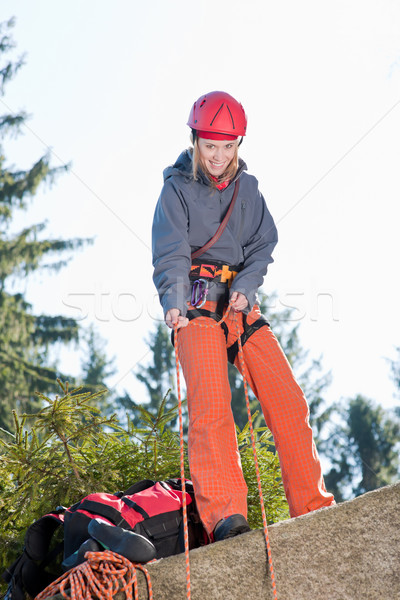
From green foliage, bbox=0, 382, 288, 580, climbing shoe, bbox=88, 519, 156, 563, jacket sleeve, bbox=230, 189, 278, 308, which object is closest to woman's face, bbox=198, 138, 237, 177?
jacket sleeve, bbox=230, 189, 278, 308

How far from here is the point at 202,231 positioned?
3428 millimetres

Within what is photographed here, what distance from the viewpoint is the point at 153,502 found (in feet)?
9.77

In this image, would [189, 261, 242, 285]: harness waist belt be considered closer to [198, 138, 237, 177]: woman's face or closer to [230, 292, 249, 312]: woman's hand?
[230, 292, 249, 312]: woman's hand

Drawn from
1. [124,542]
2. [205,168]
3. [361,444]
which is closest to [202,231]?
[205,168]

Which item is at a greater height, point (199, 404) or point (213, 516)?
point (199, 404)

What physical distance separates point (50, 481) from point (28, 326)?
15.2 metres

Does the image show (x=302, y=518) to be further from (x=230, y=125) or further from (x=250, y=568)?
(x=230, y=125)

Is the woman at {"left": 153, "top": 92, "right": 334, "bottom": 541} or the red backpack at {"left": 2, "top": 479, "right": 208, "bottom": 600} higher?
the woman at {"left": 153, "top": 92, "right": 334, "bottom": 541}

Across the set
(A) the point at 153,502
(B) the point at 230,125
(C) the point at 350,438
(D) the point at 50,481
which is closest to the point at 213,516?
(A) the point at 153,502

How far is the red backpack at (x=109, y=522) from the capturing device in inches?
112

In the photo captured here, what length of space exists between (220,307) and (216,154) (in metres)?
0.81

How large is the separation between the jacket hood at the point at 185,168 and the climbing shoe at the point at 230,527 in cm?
172

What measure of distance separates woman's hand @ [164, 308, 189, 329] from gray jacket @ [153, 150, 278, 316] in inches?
0.9

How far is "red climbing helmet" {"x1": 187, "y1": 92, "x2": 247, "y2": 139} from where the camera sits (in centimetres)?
331
